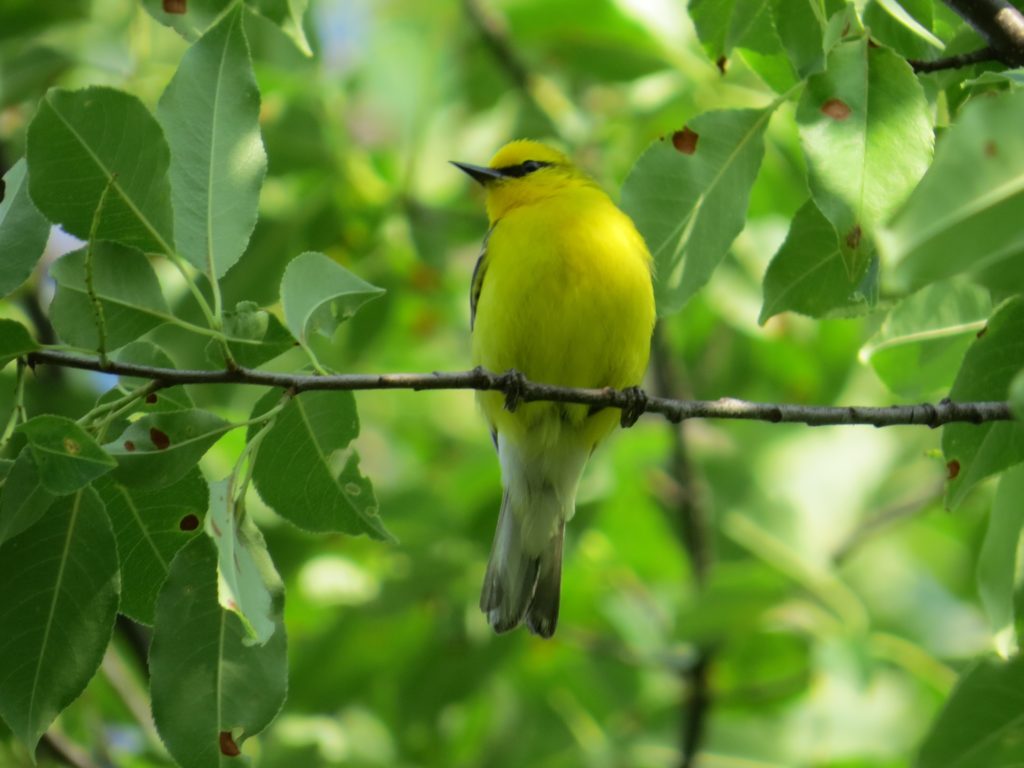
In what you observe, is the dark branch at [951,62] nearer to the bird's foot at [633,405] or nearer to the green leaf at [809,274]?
the green leaf at [809,274]

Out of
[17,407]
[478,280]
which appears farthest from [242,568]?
[478,280]

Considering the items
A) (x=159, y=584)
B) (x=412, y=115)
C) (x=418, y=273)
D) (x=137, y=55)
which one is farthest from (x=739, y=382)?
(x=159, y=584)

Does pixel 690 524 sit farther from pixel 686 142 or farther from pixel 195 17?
pixel 195 17

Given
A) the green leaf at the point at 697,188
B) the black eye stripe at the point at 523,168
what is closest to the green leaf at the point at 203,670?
the green leaf at the point at 697,188

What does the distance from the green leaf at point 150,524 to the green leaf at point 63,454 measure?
40 centimetres

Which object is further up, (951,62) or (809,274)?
(951,62)

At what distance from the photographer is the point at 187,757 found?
6.92ft

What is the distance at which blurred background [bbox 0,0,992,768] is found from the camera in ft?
15.0

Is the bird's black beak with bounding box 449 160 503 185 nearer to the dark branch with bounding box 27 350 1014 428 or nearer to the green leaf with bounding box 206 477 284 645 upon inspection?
the dark branch with bounding box 27 350 1014 428

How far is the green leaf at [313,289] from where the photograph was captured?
86.9 inches

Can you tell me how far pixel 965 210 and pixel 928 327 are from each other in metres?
1.36

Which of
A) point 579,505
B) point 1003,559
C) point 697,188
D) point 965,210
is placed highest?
point 965,210

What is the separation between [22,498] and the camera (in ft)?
6.73

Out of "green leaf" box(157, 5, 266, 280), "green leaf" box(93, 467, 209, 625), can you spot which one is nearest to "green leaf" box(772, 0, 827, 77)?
"green leaf" box(157, 5, 266, 280)
